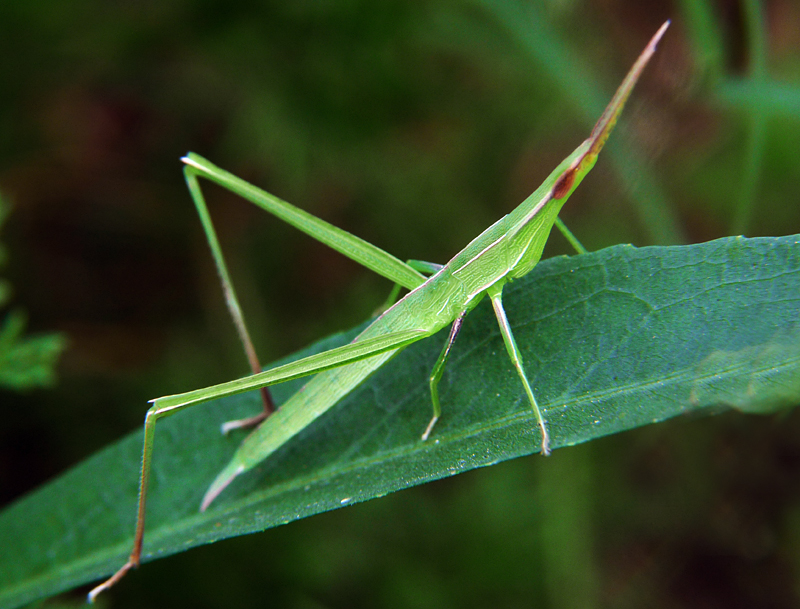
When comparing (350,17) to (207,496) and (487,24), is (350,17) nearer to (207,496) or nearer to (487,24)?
(487,24)

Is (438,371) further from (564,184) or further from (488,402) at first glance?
(564,184)

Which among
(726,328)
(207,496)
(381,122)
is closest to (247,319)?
(381,122)

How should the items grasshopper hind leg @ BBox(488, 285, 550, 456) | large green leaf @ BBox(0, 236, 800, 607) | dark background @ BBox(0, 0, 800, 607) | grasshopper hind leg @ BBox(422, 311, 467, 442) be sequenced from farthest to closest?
dark background @ BBox(0, 0, 800, 607) → grasshopper hind leg @ BBox(422, 311, 467, 442) → grasshopper hind leg @ BBox(488, 285, 550, 456) → large green leaf @ BBox(0, 236, 800, 607)

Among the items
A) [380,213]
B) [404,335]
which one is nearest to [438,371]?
[404,335]

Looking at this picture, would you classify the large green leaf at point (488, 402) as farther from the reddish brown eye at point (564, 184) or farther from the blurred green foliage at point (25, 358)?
the blurred green foliage at point (25, 358)

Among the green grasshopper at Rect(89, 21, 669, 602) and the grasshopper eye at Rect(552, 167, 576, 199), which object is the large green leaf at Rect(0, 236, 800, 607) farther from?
the grasshopper eye at Rect(552, 167, 576, 199)

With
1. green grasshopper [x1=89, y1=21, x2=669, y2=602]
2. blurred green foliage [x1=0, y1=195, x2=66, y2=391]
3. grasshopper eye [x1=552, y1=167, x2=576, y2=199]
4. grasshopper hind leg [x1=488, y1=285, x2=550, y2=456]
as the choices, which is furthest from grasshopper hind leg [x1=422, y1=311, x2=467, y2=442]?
blurred green foliage [x1=0, y1=195, x2=66, y2=391]

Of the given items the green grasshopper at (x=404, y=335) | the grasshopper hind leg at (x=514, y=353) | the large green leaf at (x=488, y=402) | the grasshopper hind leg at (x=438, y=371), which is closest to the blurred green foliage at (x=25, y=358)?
the large green leaf at (x=488, y=402)
